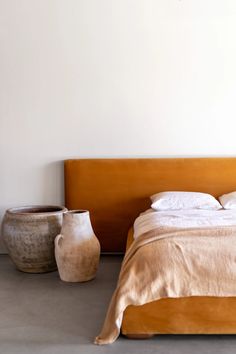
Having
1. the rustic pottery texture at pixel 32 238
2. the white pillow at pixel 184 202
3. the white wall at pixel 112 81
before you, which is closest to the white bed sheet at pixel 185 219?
the white pillow at pixel 184 202

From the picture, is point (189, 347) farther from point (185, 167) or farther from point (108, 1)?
point (108, 1)

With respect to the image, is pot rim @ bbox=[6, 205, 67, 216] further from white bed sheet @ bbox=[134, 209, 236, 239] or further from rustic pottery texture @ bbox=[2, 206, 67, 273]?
white bed sheet @ bbox=[134, 209, 236, 239]

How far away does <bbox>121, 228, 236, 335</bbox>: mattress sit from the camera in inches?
83.8

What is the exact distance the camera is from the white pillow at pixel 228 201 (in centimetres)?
335

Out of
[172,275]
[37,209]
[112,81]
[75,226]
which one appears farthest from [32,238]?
[112,81]

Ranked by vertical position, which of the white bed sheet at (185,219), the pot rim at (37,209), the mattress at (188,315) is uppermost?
the white bed sheet at (185,219)

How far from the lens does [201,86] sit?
377 centimetres

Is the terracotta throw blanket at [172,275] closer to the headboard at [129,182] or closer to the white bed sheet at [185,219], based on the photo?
the white bed sheet at [185,219]

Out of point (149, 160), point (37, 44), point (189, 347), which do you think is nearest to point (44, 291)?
point (189, 347)

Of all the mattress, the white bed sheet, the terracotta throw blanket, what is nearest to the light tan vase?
the white bed sheet

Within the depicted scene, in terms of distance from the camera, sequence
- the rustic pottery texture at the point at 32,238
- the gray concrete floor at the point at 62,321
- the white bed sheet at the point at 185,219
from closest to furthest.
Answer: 1. the gray concrete floor at the point at 62,321
2. the white bed sheet at the point at 185,219
3. the rustic pottery texture at the point at 32,238

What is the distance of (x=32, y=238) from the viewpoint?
323 centimetres

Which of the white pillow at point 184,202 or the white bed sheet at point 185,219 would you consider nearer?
the white bed sheet at point 185,219

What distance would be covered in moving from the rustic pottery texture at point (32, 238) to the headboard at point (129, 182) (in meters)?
0.49
